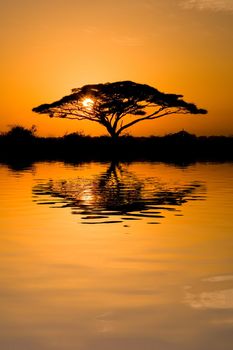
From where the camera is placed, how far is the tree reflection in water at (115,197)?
14.7 metres

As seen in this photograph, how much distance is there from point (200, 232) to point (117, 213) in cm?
357

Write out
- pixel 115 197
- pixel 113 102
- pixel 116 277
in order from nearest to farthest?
pixel 116 277
pixel 115 197
pixel 113 102

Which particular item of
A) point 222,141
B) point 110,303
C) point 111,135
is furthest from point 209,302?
point 222,141

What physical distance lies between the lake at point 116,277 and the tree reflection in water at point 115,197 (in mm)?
98

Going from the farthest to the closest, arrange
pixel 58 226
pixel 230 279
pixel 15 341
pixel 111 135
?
pixel 111 135, pixel 58 226, pixel 230 279, pixel 15 341

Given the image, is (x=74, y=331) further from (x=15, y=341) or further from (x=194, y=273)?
(x=194, y=273)

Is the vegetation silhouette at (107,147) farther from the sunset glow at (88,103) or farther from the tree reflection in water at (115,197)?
the tree reflection in water at (115,197)

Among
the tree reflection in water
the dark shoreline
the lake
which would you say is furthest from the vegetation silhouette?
the lake

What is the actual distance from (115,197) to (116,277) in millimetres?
11049

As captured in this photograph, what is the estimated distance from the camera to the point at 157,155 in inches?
2512

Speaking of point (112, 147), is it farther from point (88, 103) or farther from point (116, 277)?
point (116, 277)

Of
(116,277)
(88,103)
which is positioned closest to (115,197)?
(116,277)

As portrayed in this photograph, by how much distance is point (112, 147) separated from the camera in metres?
62.9

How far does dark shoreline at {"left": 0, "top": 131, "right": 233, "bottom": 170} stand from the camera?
199 feet
